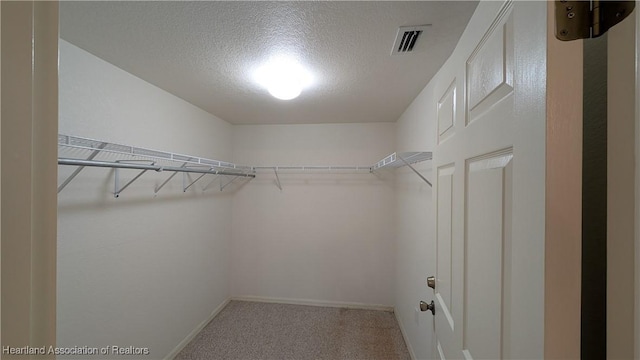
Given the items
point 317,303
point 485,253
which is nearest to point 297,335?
point 317,303

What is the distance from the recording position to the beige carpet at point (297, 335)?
6.48ft

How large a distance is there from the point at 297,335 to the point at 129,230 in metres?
1.76

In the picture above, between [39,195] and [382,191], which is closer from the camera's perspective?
[39,195]

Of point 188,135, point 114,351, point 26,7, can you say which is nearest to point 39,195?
point 26,7

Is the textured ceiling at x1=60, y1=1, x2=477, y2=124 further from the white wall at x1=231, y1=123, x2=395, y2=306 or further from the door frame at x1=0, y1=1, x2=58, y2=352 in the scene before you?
the white wall at x1=231, y1=123, x2=395, y2=306

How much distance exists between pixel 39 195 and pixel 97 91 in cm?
141

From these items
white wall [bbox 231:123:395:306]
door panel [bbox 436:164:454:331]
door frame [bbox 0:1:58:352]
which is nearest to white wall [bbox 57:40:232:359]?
white wall [bbox 231:123:395:306]

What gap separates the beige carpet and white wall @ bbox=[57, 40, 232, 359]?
0.26 m

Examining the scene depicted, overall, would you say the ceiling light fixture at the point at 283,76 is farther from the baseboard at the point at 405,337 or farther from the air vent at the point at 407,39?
the baseboard at the point at 405,337

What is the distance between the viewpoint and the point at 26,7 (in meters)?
0.33

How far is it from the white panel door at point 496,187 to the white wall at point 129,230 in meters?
1.80

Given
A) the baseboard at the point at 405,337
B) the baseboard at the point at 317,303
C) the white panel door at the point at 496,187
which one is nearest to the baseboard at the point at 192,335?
the baseboard at the point at 317,303

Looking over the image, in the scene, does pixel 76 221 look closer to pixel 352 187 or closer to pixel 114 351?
pixel 114 351

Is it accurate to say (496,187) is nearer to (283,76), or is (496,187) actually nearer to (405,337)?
(283,76)
